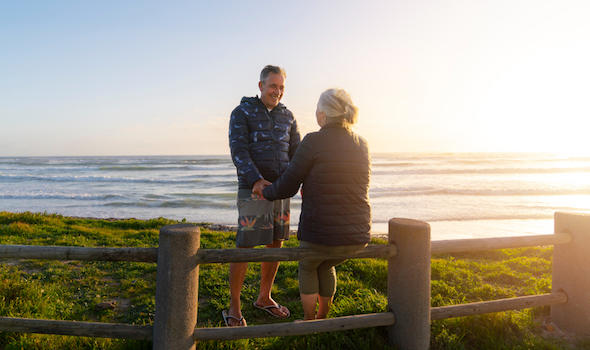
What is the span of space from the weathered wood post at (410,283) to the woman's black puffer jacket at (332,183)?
313mm

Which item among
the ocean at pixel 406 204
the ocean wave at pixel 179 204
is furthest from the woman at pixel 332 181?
the ocean wave at pixel 179 204

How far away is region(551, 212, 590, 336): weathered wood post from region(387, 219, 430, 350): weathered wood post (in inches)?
66.0

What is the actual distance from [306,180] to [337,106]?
0.57m

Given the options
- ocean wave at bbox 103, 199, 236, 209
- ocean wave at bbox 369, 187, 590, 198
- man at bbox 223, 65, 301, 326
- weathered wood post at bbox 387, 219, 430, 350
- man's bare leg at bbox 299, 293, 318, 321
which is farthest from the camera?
ocean wave at bbox 369, 187, 590, 198

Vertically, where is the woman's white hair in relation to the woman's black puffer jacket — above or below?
above

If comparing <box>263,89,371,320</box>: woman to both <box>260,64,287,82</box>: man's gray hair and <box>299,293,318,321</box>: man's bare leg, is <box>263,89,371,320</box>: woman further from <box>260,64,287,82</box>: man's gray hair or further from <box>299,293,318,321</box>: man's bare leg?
<box>260,64,287,82</box>: man's gray hair

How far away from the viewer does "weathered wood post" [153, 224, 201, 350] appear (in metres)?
2.24

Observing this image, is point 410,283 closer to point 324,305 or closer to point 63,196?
point 324,305

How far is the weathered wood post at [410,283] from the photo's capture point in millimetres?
2621

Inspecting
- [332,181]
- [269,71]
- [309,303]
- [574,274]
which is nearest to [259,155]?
[269,71]

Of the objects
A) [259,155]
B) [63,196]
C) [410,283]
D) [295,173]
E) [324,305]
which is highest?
[259,155]

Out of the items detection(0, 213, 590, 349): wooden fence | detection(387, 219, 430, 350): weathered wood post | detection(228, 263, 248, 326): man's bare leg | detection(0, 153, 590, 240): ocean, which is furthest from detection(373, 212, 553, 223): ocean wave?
detection(387, 219, 430, 350): weathered wood post

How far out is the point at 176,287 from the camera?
7.42 ft

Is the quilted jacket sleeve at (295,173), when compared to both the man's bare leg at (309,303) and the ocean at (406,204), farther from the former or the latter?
the ocean at (406,204)
